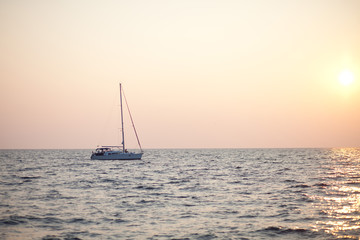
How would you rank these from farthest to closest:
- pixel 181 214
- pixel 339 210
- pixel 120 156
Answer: pixel 120 156 → pixel 339 210 → pixel 181 214

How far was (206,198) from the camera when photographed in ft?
101

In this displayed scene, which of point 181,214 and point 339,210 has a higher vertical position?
point 181,214

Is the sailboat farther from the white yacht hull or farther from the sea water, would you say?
the sea water

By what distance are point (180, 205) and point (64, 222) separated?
8.90 meters

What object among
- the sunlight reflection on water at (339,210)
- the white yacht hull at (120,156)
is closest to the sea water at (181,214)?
the sunlight reflection on water at (339,210)

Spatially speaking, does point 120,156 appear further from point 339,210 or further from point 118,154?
point 339,210

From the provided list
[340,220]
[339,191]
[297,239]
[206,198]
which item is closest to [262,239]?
[297,239]

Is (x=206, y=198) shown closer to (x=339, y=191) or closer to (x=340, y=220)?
(x=340, y=220)

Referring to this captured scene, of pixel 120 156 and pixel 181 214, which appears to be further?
pixel 120 156

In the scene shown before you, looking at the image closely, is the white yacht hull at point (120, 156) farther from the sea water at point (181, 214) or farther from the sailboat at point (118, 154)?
the sea water at point (181, 214)

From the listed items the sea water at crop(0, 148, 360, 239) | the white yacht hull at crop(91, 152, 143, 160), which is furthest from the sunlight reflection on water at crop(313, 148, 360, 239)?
the white yacht hull at crop(91, 152, 143, 160)

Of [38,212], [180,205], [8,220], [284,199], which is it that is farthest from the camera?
[284,199]

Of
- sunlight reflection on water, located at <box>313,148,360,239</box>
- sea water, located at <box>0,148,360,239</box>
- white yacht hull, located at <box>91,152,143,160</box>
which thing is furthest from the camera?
white yacht hull, located at <box>91,152,143,160</box>

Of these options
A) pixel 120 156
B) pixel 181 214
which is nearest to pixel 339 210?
→ pixel 181 214
